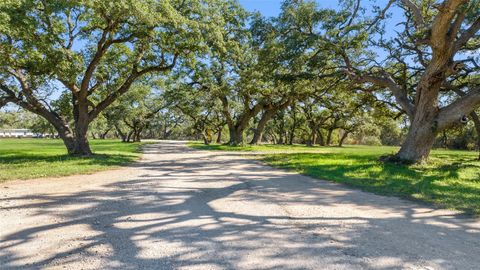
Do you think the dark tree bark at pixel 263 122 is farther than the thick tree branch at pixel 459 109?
Yes

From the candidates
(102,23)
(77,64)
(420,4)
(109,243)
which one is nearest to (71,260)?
(109,243)

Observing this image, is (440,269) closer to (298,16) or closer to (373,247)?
(373,247)

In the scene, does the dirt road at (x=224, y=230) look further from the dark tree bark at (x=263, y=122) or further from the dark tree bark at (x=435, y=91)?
the dark tree bark at (x=263, y=122)

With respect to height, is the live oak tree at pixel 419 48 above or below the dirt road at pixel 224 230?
above

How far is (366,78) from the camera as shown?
1488cm

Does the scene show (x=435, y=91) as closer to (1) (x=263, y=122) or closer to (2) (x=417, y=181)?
(2) (x=417, y=181)

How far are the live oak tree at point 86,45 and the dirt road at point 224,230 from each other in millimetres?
6612

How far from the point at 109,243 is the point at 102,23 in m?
Answer: 12.1

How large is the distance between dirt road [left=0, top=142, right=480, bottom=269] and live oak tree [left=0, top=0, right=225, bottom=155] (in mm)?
6612

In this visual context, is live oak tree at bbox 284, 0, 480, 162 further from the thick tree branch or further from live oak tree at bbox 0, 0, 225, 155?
live oak tree at bbox 0, 0, 225, 155

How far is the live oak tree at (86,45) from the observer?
1119 cm

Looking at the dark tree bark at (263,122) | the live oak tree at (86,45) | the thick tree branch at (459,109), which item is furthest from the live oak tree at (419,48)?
the dark tree bark at (263,122)

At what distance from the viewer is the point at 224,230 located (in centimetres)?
436

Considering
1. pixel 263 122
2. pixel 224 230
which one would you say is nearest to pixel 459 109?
pixel 224 230
